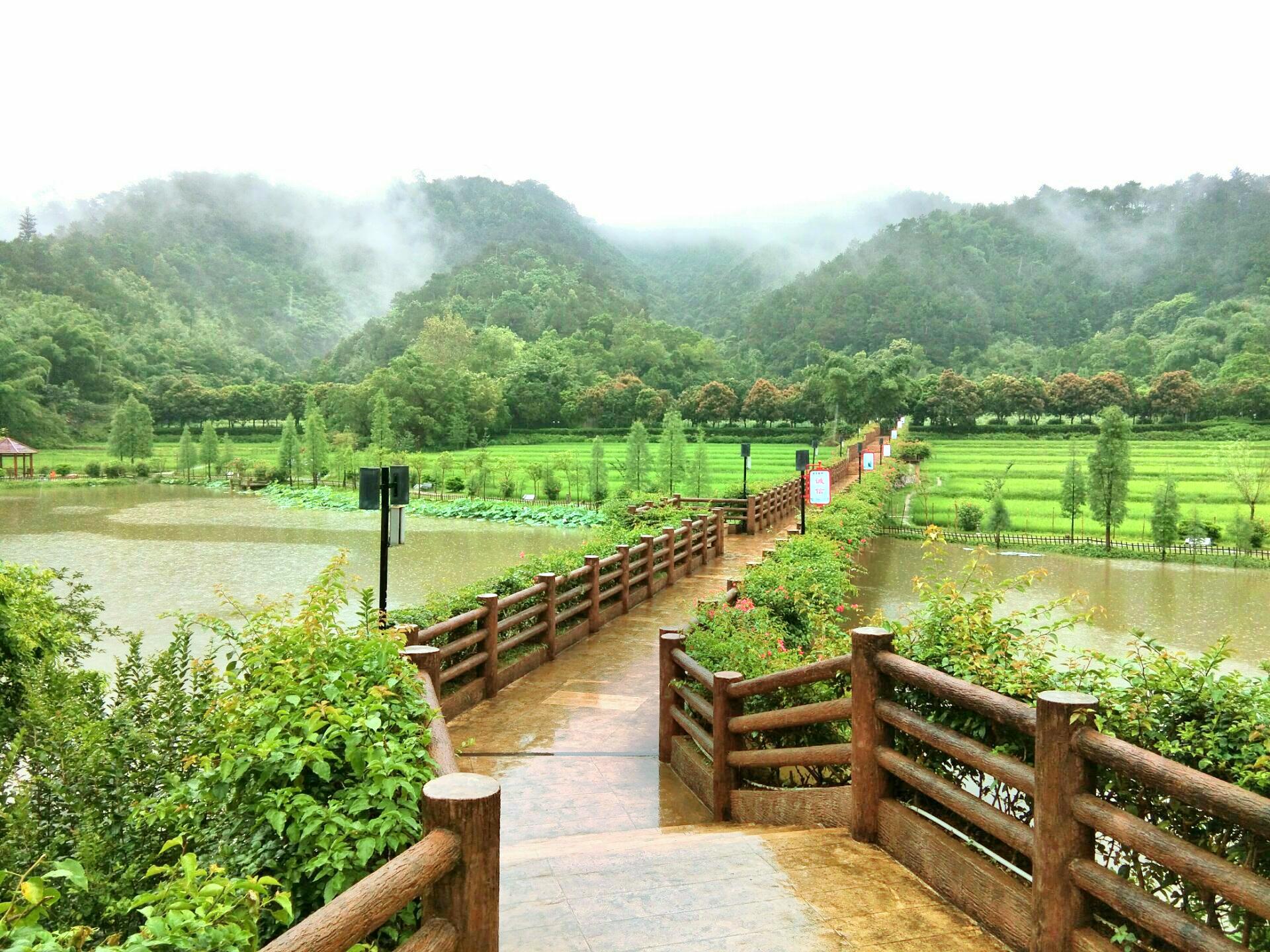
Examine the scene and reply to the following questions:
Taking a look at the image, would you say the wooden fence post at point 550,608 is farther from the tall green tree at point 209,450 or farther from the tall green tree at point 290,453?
the tall green tree at point 209,450

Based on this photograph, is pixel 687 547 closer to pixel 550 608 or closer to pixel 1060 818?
pixel 550 608

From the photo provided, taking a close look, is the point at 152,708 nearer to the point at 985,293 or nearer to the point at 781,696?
the point at 781,696

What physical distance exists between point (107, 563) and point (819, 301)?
99.4 m

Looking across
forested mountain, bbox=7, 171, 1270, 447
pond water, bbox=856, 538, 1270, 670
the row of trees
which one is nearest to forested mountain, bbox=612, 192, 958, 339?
forested mountain, bbox=7, 171, 1270, 447

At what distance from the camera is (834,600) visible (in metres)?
9.43

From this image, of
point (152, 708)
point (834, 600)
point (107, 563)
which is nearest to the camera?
point (152, 708)

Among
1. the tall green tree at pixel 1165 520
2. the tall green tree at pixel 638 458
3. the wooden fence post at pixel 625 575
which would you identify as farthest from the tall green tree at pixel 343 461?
the wooden fence post at pixel 625 575

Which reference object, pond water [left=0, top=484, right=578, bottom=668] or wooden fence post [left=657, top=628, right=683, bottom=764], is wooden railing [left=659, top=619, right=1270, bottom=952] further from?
pond water [left=0, top=484, right=578, bottom=668]

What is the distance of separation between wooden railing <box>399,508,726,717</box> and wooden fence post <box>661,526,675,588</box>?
13 millimetres

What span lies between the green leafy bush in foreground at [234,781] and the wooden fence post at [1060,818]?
1.85m

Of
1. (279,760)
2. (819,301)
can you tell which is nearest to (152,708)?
(279,760)

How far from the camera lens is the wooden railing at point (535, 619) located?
7.12 m

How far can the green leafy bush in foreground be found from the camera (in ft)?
7.02

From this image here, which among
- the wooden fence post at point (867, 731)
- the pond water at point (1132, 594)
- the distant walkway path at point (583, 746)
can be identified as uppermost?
the wooden fence post at point (867, 731)
